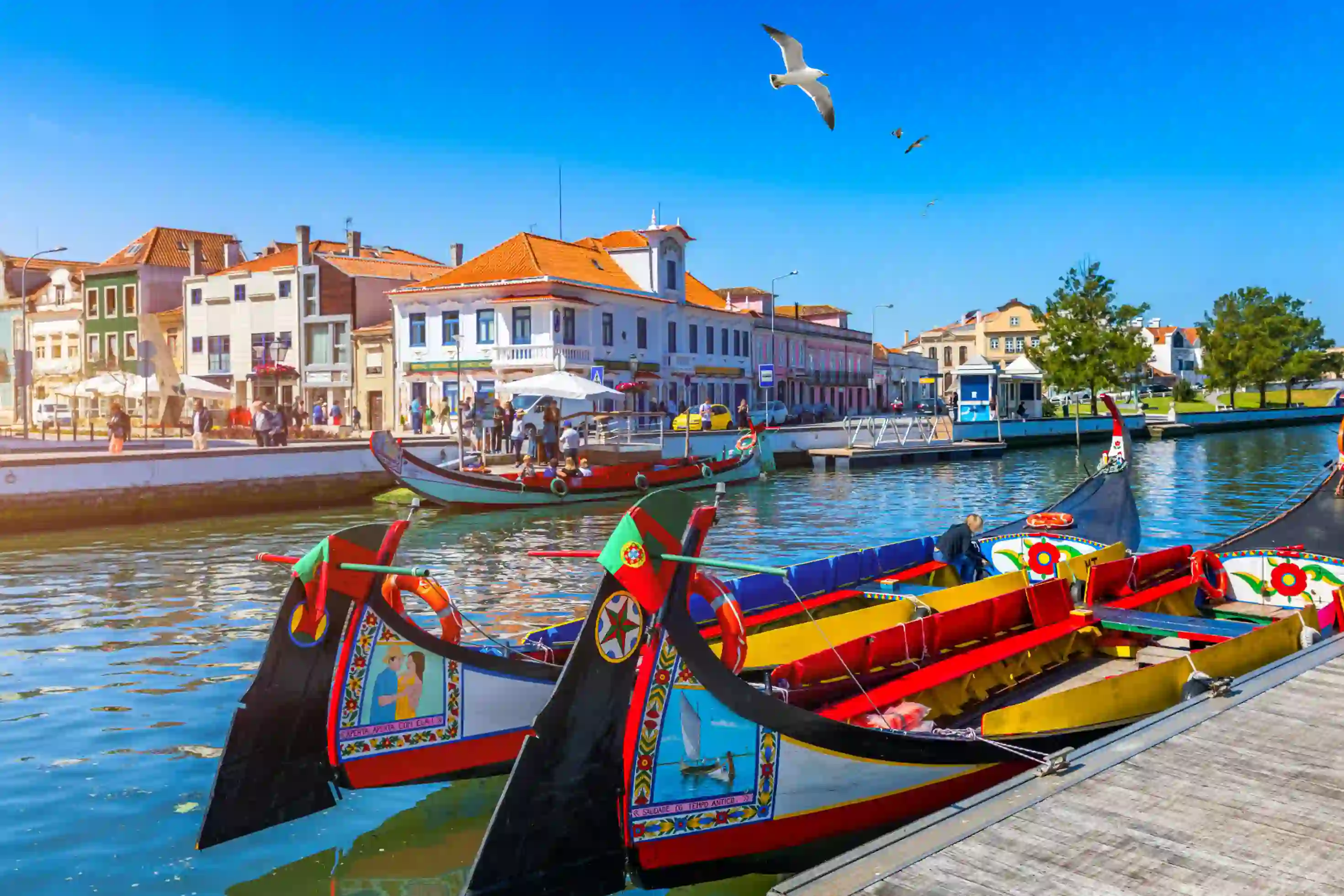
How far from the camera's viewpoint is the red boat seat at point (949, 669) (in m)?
7.75

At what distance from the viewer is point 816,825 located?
21.5 feet

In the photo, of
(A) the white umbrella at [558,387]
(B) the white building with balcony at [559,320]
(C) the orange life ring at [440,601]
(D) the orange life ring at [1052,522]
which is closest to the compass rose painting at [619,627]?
(C) the orange life ring at [440,601]

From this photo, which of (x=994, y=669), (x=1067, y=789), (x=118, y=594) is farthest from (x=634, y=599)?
(x=118, y=594)

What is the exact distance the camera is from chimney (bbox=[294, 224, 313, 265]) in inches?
1969

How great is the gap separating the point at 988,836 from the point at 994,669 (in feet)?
11.6

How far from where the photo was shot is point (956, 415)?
2249 inches

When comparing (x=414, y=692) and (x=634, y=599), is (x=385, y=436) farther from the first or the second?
(x=634, y=599)

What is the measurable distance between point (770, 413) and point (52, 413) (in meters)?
33.2

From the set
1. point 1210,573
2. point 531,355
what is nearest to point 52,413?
point 531,355

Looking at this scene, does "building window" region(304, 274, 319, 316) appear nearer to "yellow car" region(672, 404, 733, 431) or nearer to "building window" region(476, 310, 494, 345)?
"building window" region(476, 310, 494, 345)

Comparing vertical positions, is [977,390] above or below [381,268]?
below

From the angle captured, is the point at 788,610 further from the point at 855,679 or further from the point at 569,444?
the point at 569,444

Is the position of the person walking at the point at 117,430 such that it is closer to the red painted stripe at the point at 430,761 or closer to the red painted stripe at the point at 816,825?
the red painted stripe at the point at 430,761

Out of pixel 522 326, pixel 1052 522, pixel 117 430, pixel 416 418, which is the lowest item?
pixel 1052 522
